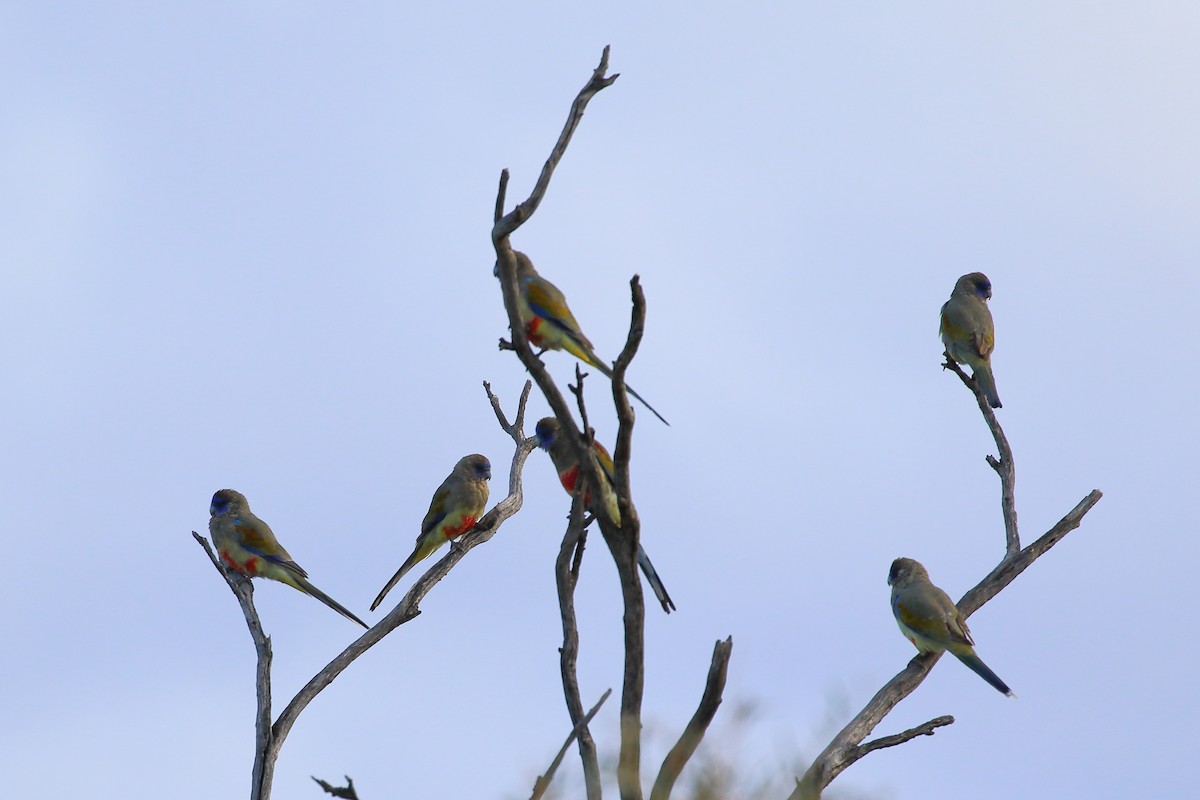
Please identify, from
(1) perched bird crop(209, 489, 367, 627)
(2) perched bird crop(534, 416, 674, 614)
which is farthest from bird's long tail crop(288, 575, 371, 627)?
(2) perched bird crop(534, 416, 674, 614)

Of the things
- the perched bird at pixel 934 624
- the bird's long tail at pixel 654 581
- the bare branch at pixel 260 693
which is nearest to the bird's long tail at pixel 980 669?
the perched bird at pixel 934 624

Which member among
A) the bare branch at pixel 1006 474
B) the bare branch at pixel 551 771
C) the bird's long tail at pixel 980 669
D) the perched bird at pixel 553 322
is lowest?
the bare branch at pixel 551 771

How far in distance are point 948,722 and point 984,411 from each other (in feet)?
10.6

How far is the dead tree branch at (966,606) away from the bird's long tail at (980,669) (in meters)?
0.27

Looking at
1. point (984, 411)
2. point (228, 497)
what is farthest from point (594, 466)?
point (228, 497)

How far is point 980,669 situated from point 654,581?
11.6 ft

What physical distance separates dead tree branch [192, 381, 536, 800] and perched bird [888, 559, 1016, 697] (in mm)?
3139

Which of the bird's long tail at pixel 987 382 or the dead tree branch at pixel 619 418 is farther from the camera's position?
the bird's long tail at pixel 987 382

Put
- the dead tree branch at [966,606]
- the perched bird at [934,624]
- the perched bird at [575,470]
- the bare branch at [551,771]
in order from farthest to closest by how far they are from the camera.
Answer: the perched bird at [934,624] < the dead tree branch at [966,606] < the perched bird at [575,470] < the bare branch at [551,771]

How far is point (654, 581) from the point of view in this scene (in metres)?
6.99

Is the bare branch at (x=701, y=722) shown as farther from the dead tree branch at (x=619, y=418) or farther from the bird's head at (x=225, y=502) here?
the bird's head at (x=225, y=502)

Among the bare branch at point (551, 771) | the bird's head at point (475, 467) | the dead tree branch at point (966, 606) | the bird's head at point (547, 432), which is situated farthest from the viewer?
the bird's head at point (475, 467)

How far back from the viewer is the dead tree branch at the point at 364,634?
9531mm

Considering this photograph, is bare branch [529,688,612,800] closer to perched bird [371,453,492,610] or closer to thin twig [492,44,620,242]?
thin twig [492,44,620,242]
